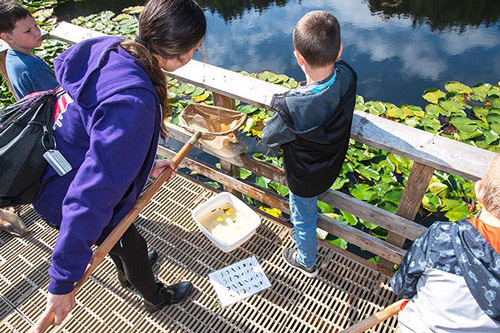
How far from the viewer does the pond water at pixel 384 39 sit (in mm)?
4910

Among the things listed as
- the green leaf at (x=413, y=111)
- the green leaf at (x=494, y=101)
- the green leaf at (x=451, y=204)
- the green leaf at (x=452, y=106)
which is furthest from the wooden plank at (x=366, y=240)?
the green leaf at (x=494, y=101)

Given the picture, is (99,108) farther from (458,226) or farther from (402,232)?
(402,232)

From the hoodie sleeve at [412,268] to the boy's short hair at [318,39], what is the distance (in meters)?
0.84

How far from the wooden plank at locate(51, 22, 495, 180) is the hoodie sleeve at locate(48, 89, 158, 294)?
86 centimetres

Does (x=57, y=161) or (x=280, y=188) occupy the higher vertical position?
(x=57, y=161)

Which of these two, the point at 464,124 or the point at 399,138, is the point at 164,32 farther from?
the point at 464,124

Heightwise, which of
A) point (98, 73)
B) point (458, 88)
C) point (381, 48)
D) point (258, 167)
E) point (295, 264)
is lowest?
point (381, 48)

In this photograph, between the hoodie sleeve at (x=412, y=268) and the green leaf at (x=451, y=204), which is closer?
the hoodie sleeve at (x=412, y=268)

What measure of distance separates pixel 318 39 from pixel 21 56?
1.54 meters

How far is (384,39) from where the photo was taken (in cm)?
575

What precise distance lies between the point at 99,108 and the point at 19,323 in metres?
1.68

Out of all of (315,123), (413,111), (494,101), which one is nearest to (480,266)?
(315,123)

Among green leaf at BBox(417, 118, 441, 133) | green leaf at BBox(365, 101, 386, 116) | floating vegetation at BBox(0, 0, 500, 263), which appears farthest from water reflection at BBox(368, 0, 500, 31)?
green leaf at BBox(417, 118, 441, 133)

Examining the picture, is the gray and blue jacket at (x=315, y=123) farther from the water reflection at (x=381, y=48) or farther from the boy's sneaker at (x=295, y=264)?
the water reflection at (x=381, y=48)
